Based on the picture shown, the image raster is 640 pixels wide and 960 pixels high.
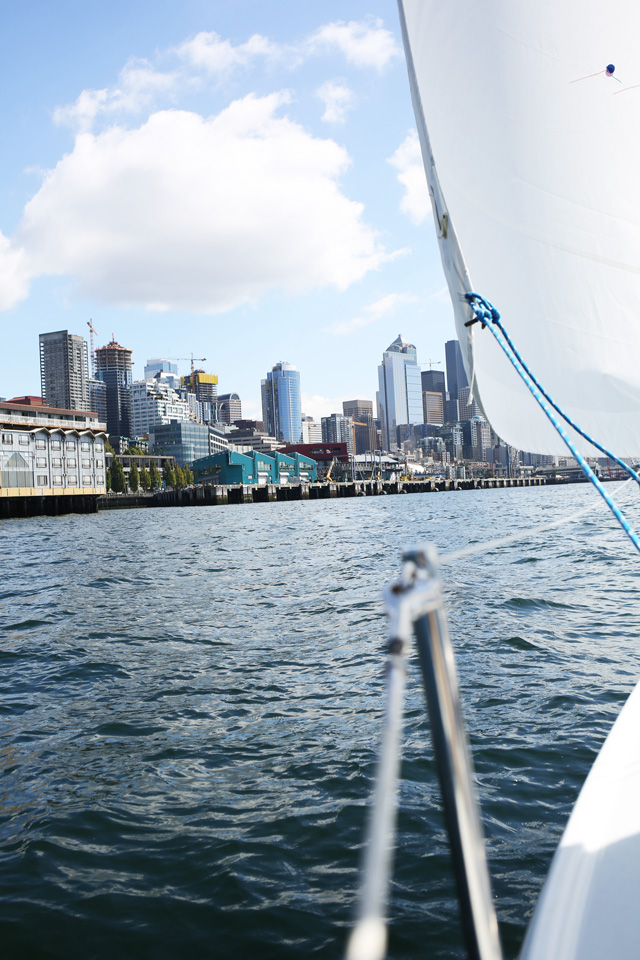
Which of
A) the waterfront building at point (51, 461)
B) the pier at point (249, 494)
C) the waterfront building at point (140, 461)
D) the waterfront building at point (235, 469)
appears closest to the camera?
the waterfront building at point (51, 461)

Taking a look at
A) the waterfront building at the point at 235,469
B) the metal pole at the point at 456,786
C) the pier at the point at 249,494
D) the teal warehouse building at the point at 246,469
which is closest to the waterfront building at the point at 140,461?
the waterfront building at the point at 235,469

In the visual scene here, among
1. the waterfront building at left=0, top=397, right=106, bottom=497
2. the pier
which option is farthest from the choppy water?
the pier

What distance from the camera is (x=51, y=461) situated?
69375 millimetres

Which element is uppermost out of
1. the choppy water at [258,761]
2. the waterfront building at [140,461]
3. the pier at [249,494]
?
the waterfront building at [140,461]

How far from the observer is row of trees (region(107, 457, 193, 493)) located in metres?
116

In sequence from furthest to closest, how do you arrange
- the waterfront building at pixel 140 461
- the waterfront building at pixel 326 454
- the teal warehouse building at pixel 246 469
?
the waterfront building at pixel 326 454
the waterfront building at pixel 140 461
the teal warehouse building at pixel 246 469

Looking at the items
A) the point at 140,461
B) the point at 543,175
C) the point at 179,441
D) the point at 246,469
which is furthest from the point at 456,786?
the point at 179,441

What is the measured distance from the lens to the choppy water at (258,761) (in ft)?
12.4

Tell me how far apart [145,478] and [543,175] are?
128498 mm

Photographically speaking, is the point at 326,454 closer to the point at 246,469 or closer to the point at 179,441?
the point at 179,441

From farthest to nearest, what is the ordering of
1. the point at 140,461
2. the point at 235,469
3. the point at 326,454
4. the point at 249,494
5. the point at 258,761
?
the point at 326,454
the point at 140,461
the point at 235,469
the point at 249,494
the point at 258,761

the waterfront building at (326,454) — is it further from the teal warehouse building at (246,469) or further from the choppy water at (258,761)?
the choppy water at (258,761)

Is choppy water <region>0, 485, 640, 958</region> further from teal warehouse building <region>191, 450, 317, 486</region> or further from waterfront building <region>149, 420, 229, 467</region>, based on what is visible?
waterfront building <region>149, 420, 229, 467</region>

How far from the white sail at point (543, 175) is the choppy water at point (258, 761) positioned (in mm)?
3217
